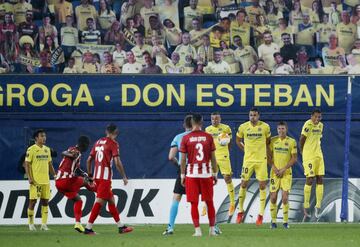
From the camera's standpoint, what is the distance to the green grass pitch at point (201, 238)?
1477 centimetres

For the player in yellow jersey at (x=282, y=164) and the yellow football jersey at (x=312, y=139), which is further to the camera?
the yellow football jersey at (x=312, y=139)

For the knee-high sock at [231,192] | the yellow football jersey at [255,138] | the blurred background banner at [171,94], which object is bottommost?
the knee-high sock at [231,192]

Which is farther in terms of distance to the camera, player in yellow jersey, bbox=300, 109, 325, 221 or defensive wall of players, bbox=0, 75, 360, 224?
defensive wall of players, bbox=0, 75, 360, 224

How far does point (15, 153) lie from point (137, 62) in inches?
167

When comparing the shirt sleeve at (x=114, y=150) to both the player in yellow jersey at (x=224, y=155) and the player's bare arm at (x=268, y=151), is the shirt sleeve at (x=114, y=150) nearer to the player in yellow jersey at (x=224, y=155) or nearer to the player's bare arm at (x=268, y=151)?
the player in yellow jersey at (x=224, y=155)

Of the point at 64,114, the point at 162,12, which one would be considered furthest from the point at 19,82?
the point at 162,12

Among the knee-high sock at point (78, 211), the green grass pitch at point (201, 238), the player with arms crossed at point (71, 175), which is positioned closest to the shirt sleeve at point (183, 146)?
the green grass pitch at point (201, 238)

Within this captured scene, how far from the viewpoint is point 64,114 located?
2283cm

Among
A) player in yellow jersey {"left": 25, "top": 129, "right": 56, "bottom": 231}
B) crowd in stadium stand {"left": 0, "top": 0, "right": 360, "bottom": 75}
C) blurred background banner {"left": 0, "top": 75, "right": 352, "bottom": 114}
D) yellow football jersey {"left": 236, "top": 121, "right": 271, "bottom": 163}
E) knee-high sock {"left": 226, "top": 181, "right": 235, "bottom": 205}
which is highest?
crowd in stadium stand {"left": 0, "top": 0, "right": 360, "bottom": 75}

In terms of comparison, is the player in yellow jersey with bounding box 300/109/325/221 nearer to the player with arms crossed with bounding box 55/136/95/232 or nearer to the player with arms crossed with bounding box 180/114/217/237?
the player with arms crossed with bounding box 55/136/95/232

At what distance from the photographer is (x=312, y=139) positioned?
21469mm

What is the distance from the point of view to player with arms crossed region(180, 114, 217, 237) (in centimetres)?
1616

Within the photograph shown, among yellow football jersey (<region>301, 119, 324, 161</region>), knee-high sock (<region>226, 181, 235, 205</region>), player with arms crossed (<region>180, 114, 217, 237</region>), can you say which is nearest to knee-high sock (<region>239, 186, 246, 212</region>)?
knee-high sock (<region>226, 181, 235, 205</region>)

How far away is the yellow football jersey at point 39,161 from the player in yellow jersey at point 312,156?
5.19m
